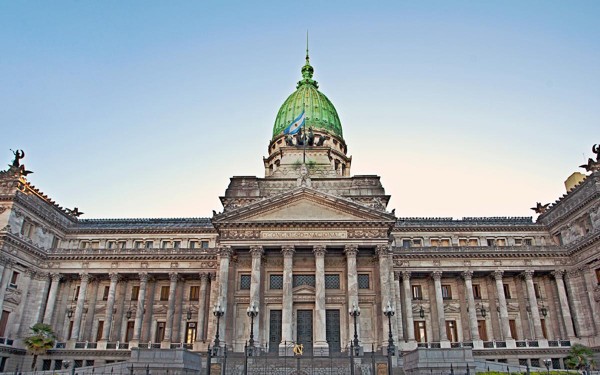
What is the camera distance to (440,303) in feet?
171

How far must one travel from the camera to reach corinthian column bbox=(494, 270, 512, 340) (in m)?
49.8

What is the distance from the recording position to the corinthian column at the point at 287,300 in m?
42.0

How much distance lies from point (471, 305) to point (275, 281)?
2188 centimetres

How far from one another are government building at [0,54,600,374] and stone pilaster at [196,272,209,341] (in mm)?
144

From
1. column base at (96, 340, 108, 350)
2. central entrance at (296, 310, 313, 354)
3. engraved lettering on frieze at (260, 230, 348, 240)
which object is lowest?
column base at (96, 340, 108, 350)

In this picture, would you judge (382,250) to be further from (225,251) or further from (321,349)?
(225,251)

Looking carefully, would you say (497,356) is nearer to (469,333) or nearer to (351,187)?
(469,333)

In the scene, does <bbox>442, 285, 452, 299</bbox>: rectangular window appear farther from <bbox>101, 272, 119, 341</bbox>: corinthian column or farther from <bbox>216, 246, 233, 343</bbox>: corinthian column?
<bbox>101, 272, 119, 341</bbox>: corinthian column

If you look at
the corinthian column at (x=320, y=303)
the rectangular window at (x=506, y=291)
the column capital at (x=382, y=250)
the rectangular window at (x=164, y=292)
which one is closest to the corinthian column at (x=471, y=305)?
the rectangular window at (x=506, y=291)

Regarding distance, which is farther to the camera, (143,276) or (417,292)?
(417,292)

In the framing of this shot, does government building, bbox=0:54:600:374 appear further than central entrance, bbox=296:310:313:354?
Yes

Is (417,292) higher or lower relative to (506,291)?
lower

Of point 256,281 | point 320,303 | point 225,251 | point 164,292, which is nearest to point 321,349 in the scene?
point 320,303

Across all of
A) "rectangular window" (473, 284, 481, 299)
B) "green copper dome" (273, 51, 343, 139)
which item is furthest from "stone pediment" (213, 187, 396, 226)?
"green copper dome" (273, 51, 343, 139)
